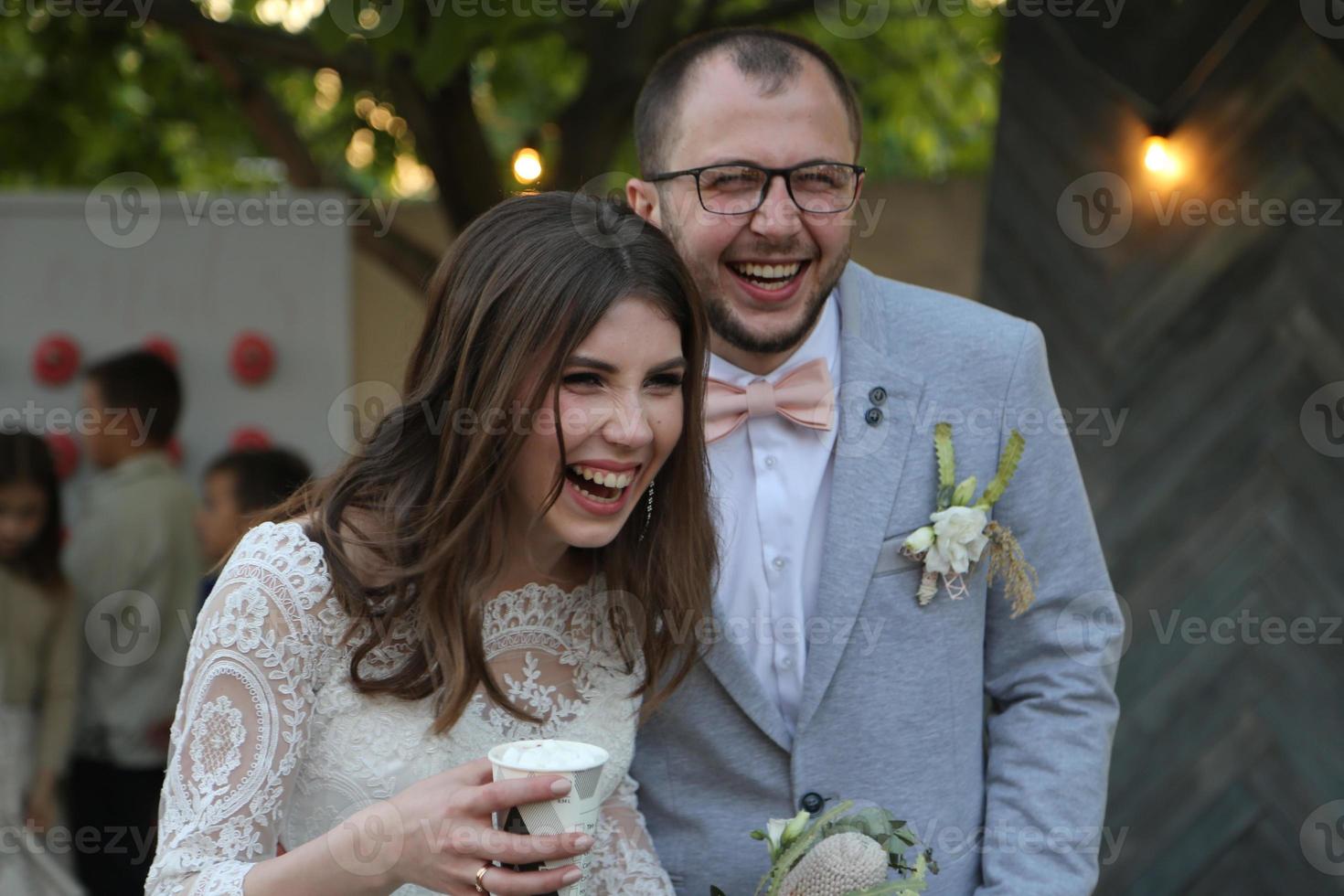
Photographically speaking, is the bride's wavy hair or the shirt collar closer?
the bride's wavy hair

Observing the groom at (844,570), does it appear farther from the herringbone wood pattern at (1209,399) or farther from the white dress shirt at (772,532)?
the herringbone wood pattern at (1209,399)

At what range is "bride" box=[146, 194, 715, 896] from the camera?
194 centimetres

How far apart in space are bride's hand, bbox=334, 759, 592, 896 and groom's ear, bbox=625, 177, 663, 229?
1300mm

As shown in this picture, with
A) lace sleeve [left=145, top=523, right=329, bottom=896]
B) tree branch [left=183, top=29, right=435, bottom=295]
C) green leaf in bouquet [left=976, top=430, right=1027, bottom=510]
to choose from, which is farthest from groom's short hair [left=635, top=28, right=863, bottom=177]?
tree branch [left=183, top=29, right=435, bottom=295]

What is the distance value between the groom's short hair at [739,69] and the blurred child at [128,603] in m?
3.17

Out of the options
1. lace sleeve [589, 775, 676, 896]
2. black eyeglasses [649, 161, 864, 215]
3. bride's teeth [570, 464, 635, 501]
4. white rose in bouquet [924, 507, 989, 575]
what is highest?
black eyeglasses [649, 161, 864, 215]

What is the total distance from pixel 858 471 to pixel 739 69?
0.82m

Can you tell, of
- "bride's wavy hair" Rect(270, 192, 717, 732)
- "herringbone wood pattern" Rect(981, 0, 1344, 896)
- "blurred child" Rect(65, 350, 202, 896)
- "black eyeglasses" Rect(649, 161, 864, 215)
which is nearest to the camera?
"bride's wavy hair" Rect(270, 192, 717, 732)

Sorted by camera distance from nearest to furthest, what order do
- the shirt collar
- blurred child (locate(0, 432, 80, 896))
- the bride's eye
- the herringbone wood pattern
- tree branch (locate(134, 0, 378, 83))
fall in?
the bride's eye < the shirt collar < the herringbone wood pattern < blurred child (locate(0, 432, 80, 896)) < tree branch (locate(134, 0, 378, 83))

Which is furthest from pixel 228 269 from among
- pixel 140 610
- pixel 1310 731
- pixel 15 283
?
pixel 1310 731

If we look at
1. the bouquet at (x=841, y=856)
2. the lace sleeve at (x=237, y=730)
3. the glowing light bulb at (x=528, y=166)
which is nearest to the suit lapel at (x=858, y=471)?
the bouquet at (x=841, y=856)

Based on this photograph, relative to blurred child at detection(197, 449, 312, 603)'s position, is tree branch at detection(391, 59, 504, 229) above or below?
above

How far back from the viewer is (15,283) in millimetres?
5621

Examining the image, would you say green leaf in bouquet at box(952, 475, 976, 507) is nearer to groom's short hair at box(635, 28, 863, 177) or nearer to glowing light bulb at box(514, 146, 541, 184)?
groom's short hair at box(635, 28, 863, 177)
